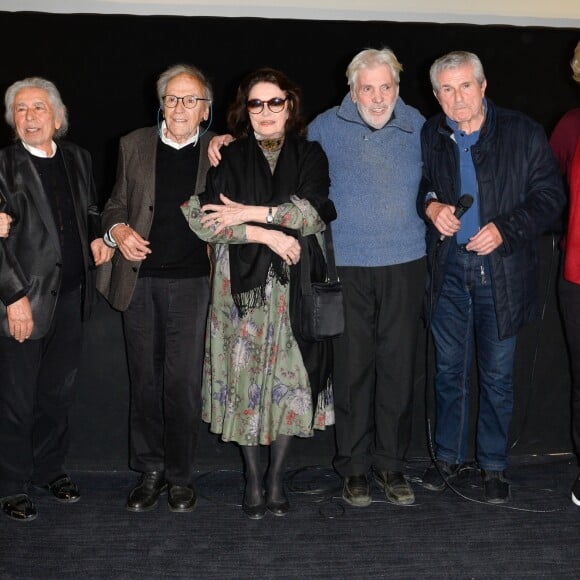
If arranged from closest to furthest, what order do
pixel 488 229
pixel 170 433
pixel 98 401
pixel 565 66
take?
pixel 488 229 < pixel 170 433 < pixel 98 401 < pixel 565 66

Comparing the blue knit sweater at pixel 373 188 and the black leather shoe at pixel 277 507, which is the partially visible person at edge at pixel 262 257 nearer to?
the blue knit sweater at pixel 373 188

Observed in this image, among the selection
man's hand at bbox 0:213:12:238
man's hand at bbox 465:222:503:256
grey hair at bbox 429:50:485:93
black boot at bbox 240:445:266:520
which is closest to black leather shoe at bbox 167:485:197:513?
black boot at bbox 240:445:266:520

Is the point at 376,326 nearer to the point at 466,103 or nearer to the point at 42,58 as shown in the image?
the point at 466,103

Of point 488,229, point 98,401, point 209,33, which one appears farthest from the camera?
point 209,33

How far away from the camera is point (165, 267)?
2.52 m

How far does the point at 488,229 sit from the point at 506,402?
654mm

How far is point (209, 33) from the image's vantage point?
14.8ft

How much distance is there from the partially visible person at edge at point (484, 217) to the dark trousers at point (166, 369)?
845 mm

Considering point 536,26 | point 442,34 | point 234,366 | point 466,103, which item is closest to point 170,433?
point 234,366

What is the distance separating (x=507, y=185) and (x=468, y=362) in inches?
25.9

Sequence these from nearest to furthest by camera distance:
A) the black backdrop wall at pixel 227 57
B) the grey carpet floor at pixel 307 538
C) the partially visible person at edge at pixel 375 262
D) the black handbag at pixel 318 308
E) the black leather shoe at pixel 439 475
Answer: the grey carpet floor at pixel 307 538
the black handbag at pixel 318 308
the partially visible person at edge at pixel 375 262
the black leather shoe at pixel 439 475
the black backdrop wall at pixel 227 57

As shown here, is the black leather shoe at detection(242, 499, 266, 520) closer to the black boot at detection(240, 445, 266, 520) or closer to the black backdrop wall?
the black boot at detection(240, 445, 266, 520)

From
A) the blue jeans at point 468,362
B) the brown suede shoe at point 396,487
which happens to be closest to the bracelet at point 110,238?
the blue jeans at point 468,362

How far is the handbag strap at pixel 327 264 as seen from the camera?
242 cm
